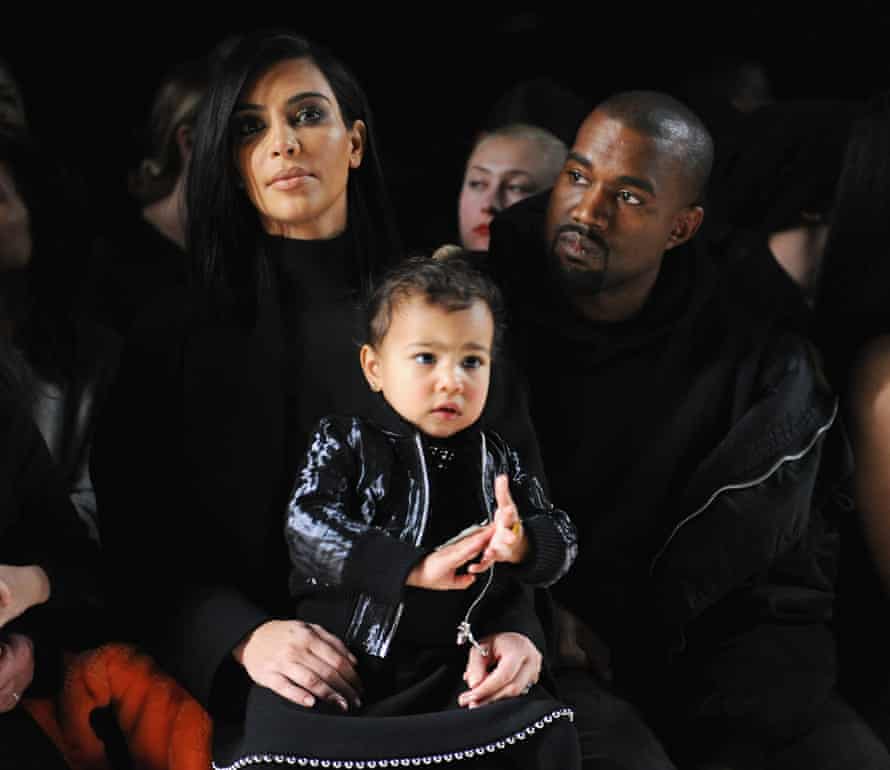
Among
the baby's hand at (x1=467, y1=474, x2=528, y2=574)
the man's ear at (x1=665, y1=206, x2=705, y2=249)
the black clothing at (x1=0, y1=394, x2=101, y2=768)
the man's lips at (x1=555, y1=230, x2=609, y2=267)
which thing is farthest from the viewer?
the man's ear at (x1=665, y1=206, x2=705, y2=249)

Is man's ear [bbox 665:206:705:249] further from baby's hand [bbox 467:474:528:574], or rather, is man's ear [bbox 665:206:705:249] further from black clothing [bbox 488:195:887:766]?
baby's hand [bbox 467:474:528:574]

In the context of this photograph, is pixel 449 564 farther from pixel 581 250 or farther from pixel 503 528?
pixel 581 250

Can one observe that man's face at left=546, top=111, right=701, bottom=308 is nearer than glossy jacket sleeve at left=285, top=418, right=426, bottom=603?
No

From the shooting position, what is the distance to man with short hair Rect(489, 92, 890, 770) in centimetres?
224

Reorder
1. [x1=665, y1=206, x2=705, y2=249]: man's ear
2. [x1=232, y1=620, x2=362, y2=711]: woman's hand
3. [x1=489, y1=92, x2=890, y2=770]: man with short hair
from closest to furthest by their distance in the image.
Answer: [x1=232, y1=620, x2=362, y2=711]: woman's hand, [x1=489, y1=92, x2=890, y2=770]: man with short hair, [x1=665, y1=206, x2=705, y2=249]: man's ear

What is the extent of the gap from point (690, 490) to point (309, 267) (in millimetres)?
665

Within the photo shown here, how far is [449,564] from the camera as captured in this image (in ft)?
5.67

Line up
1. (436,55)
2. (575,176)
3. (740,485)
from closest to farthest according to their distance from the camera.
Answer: (740,485) → (575,176) → (436,55)

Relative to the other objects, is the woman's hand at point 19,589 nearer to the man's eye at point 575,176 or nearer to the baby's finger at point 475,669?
the baby's finger at point 475,669

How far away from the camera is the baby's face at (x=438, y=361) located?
71.1 inches

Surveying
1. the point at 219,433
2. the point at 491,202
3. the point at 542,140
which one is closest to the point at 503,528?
the point at 219,433

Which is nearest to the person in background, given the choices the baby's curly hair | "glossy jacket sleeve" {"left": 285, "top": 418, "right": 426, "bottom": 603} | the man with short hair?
the man with short hair

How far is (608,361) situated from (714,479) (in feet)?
0.89

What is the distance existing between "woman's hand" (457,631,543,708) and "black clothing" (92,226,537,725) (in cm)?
32
